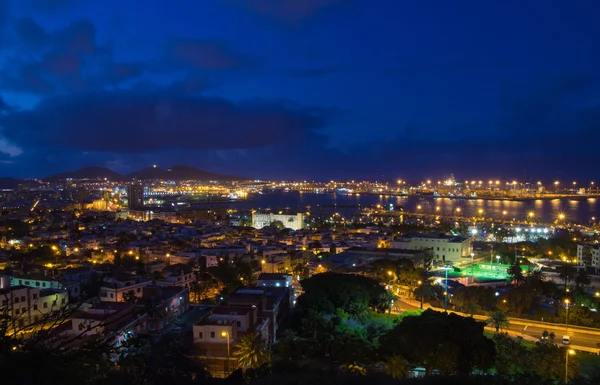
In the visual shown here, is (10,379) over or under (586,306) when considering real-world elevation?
over

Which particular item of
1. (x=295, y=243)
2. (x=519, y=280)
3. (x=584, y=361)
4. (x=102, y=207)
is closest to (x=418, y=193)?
(x=102, y=207)

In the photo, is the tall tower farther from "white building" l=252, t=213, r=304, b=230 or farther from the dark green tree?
the dark green tree

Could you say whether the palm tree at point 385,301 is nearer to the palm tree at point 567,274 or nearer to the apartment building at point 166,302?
the apartment building at point 166,302

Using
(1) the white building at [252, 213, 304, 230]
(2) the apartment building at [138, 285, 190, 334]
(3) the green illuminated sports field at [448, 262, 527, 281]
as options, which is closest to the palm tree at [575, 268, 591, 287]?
(3) the green illuminated sports field at [448, 262, 527, 281]

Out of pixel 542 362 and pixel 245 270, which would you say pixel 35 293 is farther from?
pixel 542 362

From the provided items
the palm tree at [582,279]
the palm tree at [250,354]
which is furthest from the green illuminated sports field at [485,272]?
the palm tree at [250,354]

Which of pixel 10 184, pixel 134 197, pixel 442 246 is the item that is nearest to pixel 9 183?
pixel 10 184
